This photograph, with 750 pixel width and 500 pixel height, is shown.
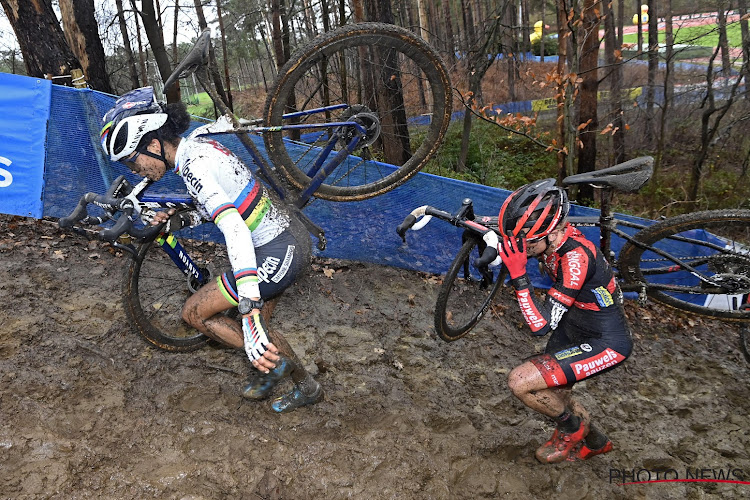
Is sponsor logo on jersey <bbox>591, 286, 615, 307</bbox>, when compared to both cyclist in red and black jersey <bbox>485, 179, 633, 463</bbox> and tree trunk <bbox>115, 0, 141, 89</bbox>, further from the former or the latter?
tree trunk <bbox>115, 0, 141, 89</bbox>

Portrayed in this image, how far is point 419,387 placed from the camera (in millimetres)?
4297

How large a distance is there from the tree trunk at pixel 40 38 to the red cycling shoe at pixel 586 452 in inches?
257

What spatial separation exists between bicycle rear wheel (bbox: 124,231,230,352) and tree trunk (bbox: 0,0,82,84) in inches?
109

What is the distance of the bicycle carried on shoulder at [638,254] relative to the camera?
4.01m

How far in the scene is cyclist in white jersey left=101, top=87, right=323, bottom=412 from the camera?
284 cm

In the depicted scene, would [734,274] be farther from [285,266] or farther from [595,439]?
[285,266]

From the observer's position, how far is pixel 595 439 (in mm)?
3783

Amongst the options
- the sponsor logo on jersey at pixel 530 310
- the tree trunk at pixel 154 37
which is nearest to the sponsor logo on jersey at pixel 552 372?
the sponsor logo on jersey at pixel 530 310

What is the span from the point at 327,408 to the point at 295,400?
286mm

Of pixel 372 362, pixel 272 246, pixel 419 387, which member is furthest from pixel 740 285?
pixel 272 246

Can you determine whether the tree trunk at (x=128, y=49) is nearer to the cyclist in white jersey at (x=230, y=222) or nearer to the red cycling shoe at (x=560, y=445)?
the cyclist in white jersey at (x=230, y=222)

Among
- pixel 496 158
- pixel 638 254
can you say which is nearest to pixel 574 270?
pixel 638 254

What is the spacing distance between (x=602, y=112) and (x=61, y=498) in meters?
20.0

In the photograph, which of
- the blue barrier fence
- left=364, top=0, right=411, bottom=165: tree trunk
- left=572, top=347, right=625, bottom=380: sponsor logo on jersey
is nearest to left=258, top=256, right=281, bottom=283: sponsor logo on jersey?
the blue barrier fence
